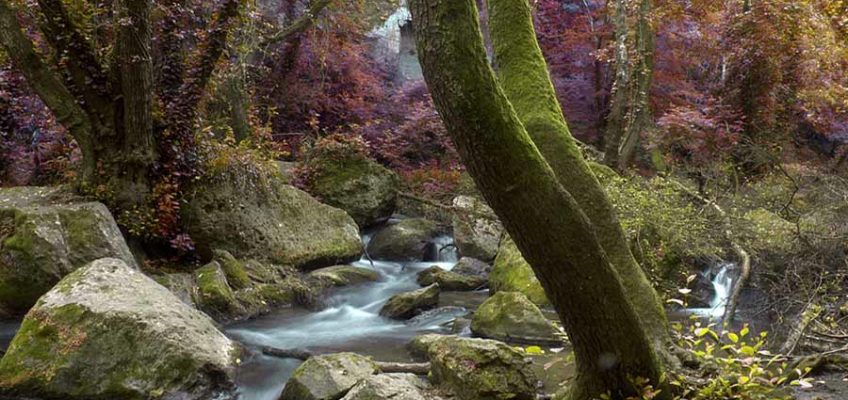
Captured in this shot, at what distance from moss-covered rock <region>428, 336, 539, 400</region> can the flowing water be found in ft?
4.71

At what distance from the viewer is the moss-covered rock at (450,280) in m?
9.49

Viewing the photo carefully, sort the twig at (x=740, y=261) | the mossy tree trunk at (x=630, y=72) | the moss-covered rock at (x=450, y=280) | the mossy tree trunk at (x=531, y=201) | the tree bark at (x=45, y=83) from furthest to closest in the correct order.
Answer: the mossy tree trunk at (x=630, y=72), the moss-covered rock at (x=450, y=280), the tree bark at (x=45, y=83), the twig at (x=740, y=261), the mossy tree trunk at (x=531, y=201)

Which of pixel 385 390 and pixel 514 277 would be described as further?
pixel 514 277

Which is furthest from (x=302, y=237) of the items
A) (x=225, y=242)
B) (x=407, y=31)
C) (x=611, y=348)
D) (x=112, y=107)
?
(x=407, y=31)

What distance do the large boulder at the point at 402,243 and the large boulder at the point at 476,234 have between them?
2.03 ft

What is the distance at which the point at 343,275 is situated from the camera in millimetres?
9484

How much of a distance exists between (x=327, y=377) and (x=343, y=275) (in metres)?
4.41

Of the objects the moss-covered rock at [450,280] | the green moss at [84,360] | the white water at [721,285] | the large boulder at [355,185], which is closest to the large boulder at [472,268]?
the moss-covered rock at [450,280]

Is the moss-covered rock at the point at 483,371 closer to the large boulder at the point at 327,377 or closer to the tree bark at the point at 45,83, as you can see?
the large boulder at the point at 327,377

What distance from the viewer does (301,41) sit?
15898 millimetres

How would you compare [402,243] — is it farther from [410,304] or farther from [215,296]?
[215,296]

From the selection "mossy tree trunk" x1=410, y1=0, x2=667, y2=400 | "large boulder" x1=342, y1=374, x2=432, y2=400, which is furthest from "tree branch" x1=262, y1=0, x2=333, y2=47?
"mossy tree trunk" x1=410, y1=0, x2=667, y2=400

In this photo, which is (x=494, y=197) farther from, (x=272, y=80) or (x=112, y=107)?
(x=272, y=80)

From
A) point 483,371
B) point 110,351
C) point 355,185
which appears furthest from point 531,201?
point 355,185
